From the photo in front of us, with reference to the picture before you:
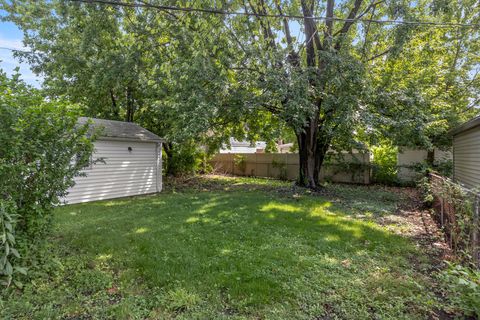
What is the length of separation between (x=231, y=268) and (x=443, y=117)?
9.85 meters

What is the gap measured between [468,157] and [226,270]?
24.5 feet

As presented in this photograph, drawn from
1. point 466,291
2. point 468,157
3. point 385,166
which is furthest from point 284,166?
point 466,291

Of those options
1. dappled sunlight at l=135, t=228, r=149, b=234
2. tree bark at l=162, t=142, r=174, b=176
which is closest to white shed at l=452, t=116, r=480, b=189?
dappled sunlight at l=135, t=228, r=149, b=234

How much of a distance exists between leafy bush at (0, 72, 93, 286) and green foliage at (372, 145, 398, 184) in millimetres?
11443

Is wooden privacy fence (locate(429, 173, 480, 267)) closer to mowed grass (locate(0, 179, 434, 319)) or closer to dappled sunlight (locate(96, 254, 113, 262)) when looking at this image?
mowed grass (locate(0, 179, 434, 319))

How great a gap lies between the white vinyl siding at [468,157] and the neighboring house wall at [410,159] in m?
2.65

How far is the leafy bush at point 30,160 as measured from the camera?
2.93m

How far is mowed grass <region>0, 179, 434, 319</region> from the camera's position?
271 centimetres

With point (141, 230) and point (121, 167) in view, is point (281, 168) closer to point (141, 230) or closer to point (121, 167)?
point (121, 167)

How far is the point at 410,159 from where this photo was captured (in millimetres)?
12828

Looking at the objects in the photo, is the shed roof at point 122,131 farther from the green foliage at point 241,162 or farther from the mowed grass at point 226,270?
the green foliage at point 241,162

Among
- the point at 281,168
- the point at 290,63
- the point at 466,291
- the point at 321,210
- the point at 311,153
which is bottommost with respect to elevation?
the point at 321,210

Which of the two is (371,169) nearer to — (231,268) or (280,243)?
(280,243)

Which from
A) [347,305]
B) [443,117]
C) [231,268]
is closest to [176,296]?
[231,268]
